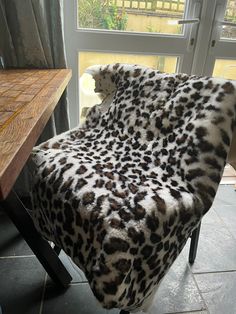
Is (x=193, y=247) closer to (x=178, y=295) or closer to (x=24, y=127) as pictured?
(x=178, y=295)

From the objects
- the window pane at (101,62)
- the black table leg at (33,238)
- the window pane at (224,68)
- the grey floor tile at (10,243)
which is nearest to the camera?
the black table leg at (33,238)

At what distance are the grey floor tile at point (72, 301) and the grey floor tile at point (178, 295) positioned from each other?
0.59 ft

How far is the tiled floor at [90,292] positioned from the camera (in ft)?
3.07

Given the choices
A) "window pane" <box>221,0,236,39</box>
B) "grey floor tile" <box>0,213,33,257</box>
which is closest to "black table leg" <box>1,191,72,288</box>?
"grey floor tile" <box>0,213,33,257</box>

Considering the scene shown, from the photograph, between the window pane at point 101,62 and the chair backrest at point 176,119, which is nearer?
the chair backrest at point 176,119

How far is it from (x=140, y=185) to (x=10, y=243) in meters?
0.83

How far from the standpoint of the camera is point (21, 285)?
1005mm

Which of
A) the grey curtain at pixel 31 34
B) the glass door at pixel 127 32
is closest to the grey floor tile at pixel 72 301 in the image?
the glass door at pixel 127 32

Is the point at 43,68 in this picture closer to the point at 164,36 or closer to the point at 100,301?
the point at 164,36

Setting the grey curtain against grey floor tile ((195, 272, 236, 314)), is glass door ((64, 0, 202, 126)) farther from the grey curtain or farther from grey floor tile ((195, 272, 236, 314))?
grey floor tile ((195, 272, 236, 314))

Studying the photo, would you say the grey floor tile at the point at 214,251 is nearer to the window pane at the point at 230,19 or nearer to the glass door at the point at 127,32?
the glass door at the point at 127,32

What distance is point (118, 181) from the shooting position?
0.74m

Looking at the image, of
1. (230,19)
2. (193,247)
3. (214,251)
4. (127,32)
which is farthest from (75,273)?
(230,19)

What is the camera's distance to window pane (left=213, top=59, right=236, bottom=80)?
1563 millimetres
